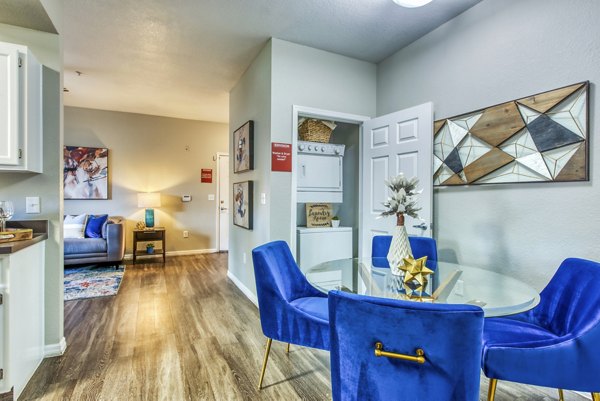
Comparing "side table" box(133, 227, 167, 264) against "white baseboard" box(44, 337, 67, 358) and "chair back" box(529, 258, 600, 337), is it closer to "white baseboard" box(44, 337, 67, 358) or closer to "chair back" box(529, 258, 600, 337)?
Answer: "white baseboard" box(44, 337, 67, 358)

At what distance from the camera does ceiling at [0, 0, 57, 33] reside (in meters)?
1.89

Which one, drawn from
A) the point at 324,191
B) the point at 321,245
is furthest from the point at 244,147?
the point at 321,245

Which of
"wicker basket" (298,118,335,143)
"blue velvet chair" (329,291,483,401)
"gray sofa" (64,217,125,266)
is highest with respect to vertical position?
"wicker basket" (298,118,335,143)

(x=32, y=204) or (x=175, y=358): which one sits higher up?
(x=32, y=204)

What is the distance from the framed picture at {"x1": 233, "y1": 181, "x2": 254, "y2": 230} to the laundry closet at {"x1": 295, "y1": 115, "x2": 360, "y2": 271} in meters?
0.54

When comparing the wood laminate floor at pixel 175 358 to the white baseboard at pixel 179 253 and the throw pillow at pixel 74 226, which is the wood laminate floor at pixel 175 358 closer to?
the throw pillow at pixel 74 226

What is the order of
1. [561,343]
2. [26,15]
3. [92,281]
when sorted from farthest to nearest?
[92,281]
[26,15]
[561,343]

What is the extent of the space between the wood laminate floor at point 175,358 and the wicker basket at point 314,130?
191 centimetres

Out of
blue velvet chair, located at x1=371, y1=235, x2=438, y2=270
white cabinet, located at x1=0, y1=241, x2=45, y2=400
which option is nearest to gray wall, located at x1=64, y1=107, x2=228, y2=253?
white cabinet, located at x1=0, y1=241, x2=45, y2=400

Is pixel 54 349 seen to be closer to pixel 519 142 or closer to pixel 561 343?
pixel 561 343

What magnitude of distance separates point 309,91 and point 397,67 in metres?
0.96

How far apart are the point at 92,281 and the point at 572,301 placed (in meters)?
4.81

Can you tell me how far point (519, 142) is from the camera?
211cm

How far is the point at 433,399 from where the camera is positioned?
936 mm
